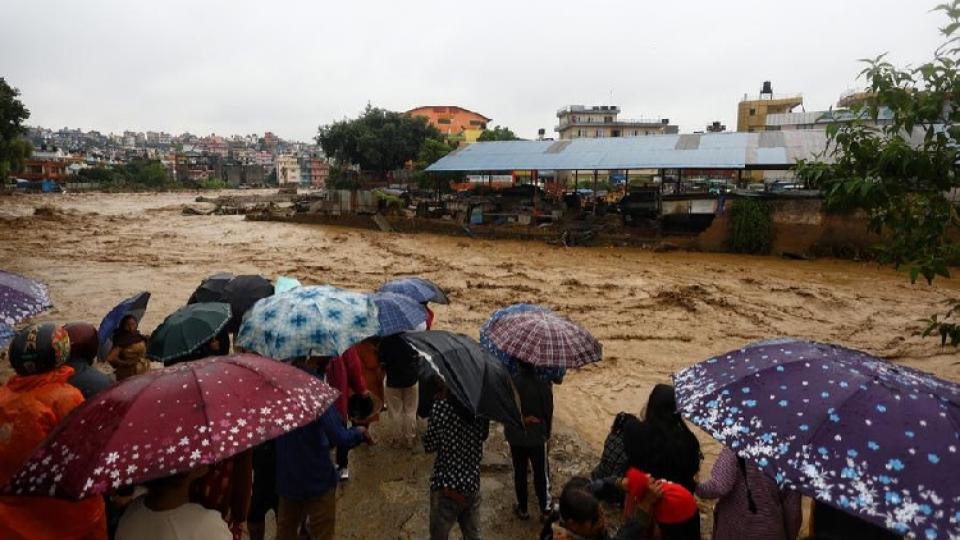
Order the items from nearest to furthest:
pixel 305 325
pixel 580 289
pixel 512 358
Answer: pixel 305 325, pixel 512 358, pixel 580 289

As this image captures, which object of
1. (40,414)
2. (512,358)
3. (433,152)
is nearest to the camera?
(40,414)

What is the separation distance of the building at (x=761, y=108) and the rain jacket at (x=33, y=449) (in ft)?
189

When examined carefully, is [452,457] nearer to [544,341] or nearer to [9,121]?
[544,341]

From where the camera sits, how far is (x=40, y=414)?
2582 mm

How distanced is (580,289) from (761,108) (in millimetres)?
48395

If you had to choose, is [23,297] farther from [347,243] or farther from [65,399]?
[347,243]

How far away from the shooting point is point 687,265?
16.5 m

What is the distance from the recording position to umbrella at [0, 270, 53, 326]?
314 cm

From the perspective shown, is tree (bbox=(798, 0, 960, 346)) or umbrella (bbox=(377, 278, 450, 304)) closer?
tree (bbox=(798, 0, 960, 346))

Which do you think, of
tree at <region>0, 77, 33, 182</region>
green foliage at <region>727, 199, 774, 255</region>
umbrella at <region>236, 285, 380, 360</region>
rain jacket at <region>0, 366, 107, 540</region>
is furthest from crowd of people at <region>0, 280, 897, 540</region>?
tree at <region>0, 77, 33, 182</region>

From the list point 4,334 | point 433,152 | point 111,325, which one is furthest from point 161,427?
point 433,152

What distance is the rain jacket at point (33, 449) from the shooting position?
2242mm

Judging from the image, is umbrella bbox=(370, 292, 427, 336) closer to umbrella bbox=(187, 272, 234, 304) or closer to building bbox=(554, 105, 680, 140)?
Answer: umbrella bbox=(187, 272, 234, 304)

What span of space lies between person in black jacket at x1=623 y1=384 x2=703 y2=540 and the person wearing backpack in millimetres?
2533
